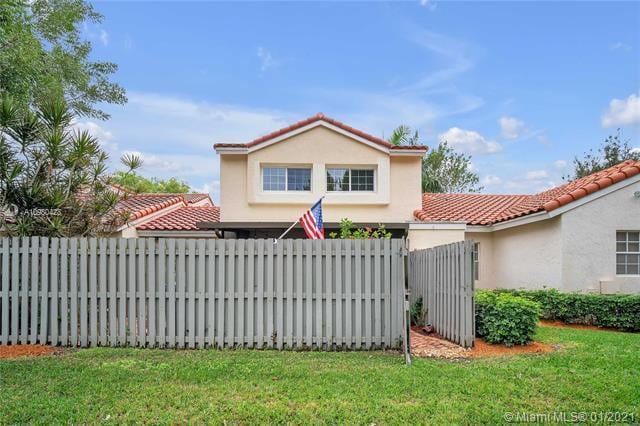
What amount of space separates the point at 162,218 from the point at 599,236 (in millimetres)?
15133

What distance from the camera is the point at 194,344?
24.7 ft

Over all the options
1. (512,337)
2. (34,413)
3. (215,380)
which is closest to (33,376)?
(34,413)

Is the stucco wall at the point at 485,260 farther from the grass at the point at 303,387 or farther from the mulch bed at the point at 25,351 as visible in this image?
the mulch bed at the point at 25,351

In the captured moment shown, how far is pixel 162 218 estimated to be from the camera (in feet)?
56.3

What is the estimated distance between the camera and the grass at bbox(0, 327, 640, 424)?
455 centimetres

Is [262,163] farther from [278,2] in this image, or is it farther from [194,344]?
[194,344]

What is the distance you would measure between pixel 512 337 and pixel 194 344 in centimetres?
562

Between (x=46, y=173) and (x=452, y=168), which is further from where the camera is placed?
(x=452, y=168)

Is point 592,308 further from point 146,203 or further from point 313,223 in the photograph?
point 146,203

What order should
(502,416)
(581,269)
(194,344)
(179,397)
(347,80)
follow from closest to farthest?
(502,416) < (179,397) < (194,344) < (581,269) < (347,80)

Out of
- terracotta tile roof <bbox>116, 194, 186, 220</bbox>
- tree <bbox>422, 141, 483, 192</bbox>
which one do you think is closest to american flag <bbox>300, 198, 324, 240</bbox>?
terracotta tile roof <bbox>116, 194, 186, 220</bbox>

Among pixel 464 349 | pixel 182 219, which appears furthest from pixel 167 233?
pixel 464 349

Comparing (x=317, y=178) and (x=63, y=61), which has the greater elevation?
(x=63, y=61)

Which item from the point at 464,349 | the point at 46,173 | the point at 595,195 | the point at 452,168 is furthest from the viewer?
the point at 452,168
